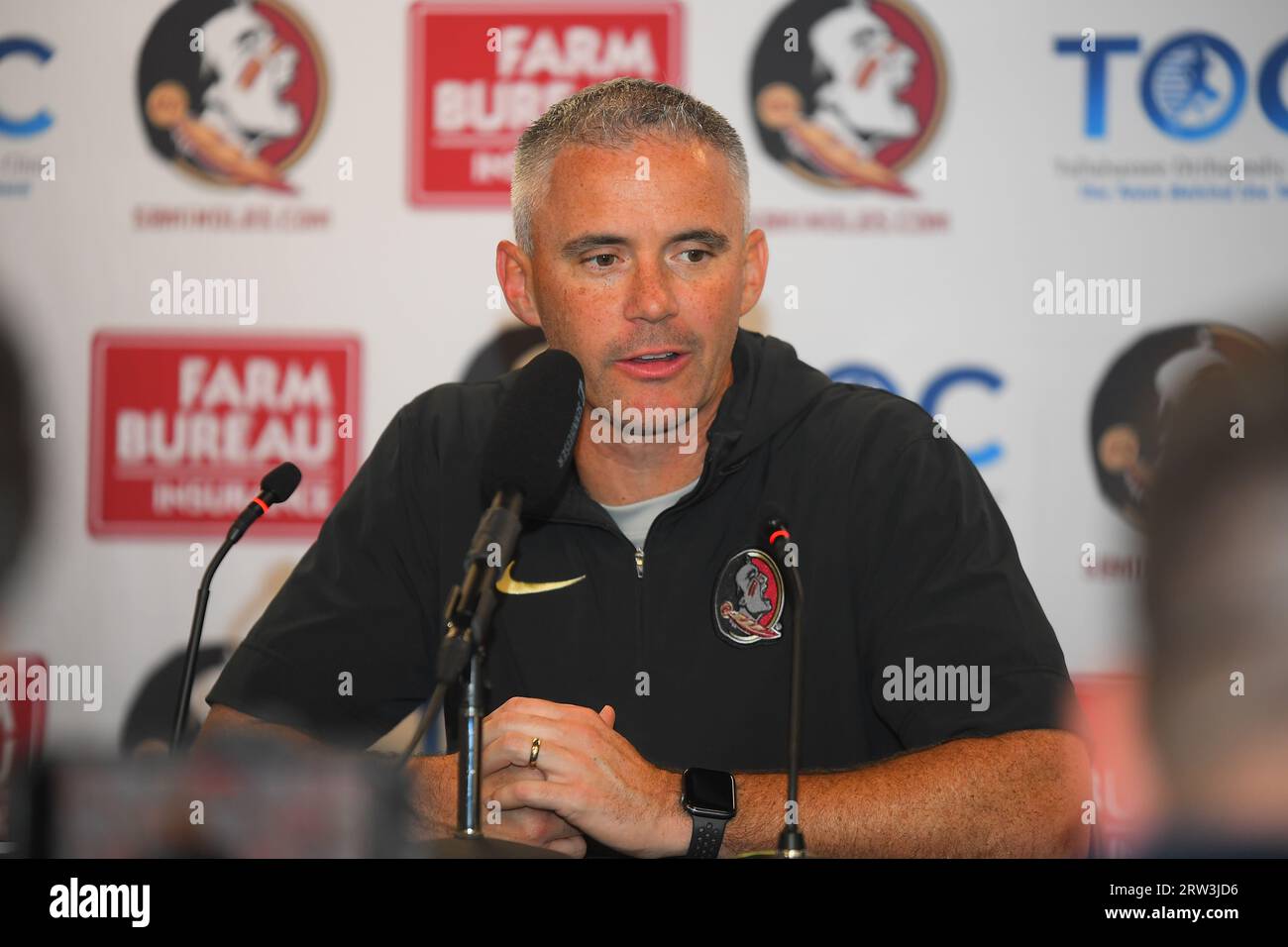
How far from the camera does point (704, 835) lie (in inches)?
59.1

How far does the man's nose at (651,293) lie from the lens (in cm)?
185

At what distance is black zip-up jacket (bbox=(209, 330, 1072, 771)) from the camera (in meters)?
1.83

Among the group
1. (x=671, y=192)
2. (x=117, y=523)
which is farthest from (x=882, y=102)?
(x=117, y=523)

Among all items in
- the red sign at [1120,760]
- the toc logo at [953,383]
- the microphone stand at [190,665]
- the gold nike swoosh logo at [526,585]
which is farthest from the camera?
the toc logo at [953,383]

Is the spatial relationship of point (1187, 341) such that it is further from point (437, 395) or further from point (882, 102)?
point (437, 395)

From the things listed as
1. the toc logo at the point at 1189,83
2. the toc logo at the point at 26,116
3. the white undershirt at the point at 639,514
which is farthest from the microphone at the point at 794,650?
the toc logo at the point at 26,116

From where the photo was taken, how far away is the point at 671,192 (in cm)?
187

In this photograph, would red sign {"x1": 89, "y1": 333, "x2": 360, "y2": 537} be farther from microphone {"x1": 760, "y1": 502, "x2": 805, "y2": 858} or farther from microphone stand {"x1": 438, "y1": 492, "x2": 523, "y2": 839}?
microphone stand {"x1": 438, "y1": 492, "x2": 523, "y2": 839}

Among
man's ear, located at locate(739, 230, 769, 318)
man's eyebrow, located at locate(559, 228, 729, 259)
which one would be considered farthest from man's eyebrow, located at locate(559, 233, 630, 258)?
man's ear, located at locate(739, 230, 769, 318)

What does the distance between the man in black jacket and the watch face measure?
161mm

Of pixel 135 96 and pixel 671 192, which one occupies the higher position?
pixel 135 96

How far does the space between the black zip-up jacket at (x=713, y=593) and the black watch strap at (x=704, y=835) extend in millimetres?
358

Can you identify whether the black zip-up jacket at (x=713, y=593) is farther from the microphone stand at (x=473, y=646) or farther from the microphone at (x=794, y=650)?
the microphone stand at (x=473, y=646)
